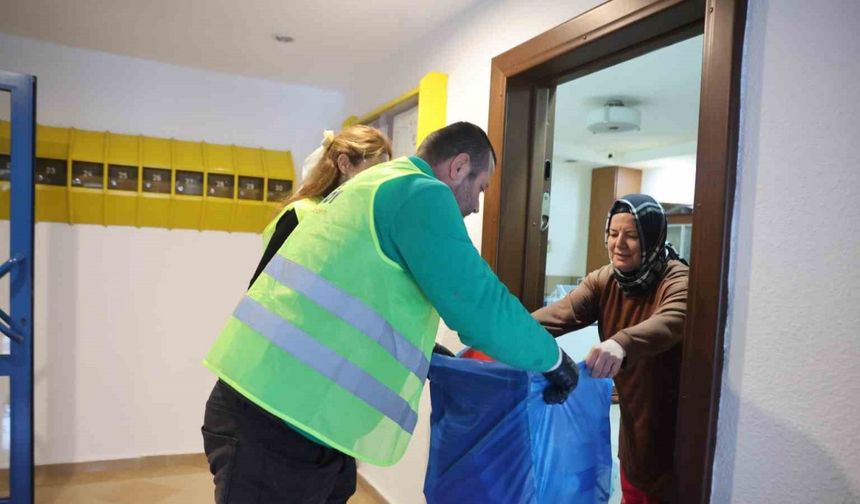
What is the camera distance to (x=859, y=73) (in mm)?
975

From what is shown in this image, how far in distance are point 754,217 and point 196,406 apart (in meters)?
3.05

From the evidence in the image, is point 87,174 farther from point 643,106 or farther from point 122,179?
point 643,106

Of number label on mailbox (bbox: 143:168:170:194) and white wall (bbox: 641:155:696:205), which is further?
white wall (bbox: 641:155:696:205)

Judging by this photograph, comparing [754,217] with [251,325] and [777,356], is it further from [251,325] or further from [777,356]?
[251,325]

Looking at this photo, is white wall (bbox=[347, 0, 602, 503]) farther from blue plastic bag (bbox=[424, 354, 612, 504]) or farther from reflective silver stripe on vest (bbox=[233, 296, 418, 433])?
reflective silver stripe on vest (bbox=[233, 296, 418, 433])

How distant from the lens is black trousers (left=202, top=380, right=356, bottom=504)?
110 cm

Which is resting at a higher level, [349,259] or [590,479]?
[349,259]

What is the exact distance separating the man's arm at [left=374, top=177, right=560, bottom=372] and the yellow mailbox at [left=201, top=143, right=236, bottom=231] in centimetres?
240

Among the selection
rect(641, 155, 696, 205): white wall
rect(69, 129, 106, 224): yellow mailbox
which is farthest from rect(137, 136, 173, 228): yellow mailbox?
rect(641, 155, 696, 205): white wall

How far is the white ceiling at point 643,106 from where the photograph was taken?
293 cm

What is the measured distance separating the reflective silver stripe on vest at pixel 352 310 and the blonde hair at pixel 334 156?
0.70 meters

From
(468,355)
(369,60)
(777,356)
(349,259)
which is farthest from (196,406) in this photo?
(777,356)

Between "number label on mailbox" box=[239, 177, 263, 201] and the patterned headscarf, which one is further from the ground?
"number label on mailbox" box=[239, 177, 263, 201]

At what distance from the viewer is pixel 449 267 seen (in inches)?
39.1
